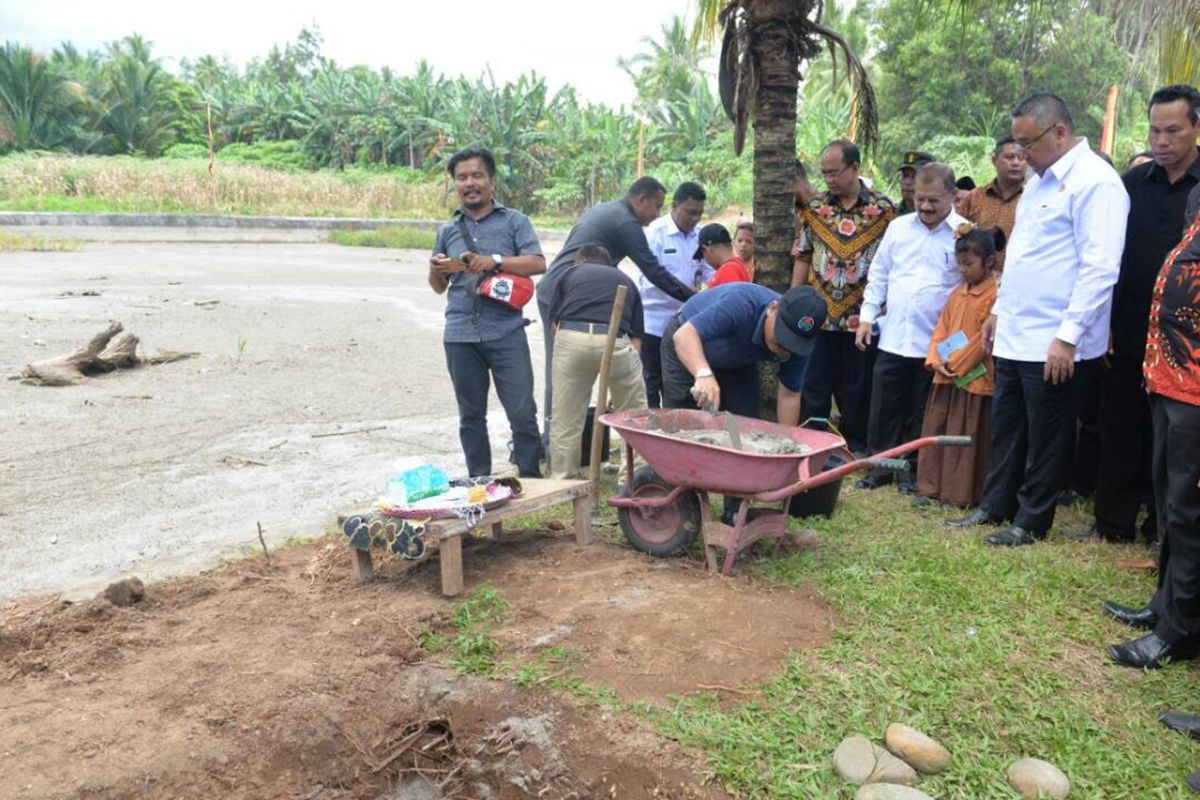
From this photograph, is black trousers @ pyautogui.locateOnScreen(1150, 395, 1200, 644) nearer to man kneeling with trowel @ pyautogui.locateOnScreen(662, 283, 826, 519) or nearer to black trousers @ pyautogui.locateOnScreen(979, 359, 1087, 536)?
black trousers @ pyautogui.locateOnScreen(979, 359, 1087, 536)

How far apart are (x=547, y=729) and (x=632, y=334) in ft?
9.91

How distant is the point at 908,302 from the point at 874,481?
3.83 ft

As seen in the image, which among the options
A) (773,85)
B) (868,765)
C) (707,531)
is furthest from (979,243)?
(868,765)

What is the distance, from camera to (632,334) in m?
5.77

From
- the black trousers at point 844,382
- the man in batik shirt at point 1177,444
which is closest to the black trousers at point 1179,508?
the man in batik shirt at point 1177,444

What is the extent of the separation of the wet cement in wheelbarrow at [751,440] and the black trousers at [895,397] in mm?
1517

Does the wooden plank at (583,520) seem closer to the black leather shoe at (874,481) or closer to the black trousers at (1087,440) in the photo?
the black leather shoe at (874,481)

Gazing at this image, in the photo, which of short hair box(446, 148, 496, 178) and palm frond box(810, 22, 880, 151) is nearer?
short hair box(446, 148, 496, 178)

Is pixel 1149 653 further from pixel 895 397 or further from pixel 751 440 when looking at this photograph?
pixel 895 397

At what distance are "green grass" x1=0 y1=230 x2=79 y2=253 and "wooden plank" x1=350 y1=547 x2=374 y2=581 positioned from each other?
1784cm

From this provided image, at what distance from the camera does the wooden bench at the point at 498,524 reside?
4074 millimetres

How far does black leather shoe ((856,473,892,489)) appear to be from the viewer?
595 centimetres

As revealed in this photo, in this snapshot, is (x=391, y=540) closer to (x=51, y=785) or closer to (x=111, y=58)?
(x=51, y=785)

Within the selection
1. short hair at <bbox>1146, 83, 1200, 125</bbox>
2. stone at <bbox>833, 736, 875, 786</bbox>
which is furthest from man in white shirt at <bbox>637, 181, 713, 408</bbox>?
stone at <bbox>833, 736, 875, 786</bbox>
